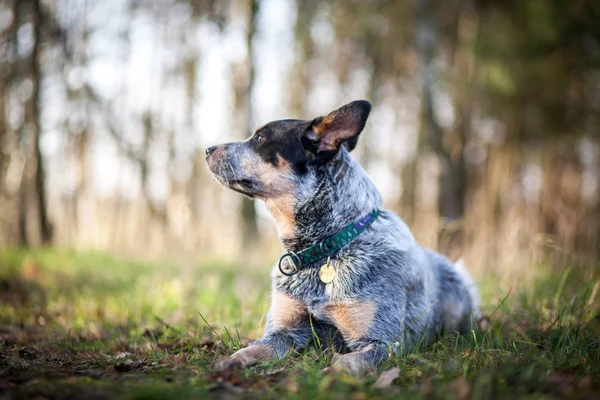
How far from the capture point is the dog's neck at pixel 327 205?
4.02 meters

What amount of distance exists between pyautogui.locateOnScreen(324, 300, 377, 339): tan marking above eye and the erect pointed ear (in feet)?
4.03

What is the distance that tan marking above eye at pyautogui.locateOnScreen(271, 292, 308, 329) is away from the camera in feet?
12.5

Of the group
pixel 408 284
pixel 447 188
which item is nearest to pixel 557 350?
pixel 408 284

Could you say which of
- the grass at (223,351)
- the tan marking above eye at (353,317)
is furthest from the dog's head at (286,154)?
the grass at (223,351)

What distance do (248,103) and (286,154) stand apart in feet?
27.1

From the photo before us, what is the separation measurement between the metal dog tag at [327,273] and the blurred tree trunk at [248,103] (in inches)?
321

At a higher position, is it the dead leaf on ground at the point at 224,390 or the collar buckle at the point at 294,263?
the collar buckle at the point at 294,263

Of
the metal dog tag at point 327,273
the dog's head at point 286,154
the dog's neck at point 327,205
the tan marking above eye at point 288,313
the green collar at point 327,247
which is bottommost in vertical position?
the tan marking above eye at point 288,313

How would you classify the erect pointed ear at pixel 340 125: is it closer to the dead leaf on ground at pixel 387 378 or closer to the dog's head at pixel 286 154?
the dog's head at pixel 286 154

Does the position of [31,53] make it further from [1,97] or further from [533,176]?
[533,176]

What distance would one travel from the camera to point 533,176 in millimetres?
20453

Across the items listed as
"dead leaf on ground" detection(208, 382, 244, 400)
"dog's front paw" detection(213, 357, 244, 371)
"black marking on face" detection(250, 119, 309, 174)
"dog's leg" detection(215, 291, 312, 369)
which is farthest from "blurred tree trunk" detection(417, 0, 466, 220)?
"dead leaf on ground" detection(208, 382, 244, 400)

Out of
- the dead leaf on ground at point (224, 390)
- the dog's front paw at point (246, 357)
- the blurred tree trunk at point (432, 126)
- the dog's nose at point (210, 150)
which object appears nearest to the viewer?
the dead leaf on ground at point (224, 390)

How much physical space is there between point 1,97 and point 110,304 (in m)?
9.19
